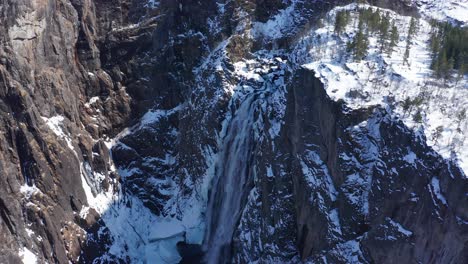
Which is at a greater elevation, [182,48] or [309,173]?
[182,48]

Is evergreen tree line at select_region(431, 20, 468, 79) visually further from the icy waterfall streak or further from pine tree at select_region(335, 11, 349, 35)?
the icy waterfall streak

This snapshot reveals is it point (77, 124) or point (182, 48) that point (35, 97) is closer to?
point (77, 124)

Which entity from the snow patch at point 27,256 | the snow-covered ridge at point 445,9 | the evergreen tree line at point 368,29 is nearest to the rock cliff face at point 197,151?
the snow patch at point 27,256

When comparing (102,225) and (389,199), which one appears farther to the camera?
(102,225)

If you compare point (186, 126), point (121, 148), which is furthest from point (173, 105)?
point (121, 148)

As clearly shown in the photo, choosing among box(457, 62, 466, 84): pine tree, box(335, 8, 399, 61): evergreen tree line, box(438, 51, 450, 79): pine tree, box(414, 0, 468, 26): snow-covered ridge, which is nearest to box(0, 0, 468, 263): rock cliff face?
box(414, 0, 468, 26): snow-covered ridge

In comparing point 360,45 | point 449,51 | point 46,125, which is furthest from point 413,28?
point 46,125
